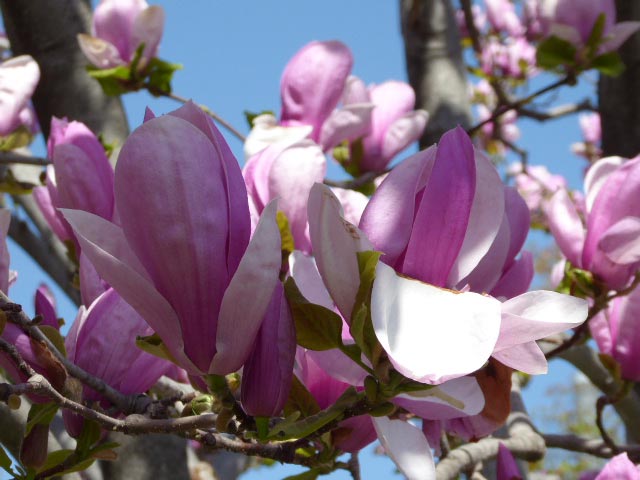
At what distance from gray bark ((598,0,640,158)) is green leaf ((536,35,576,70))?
0.40m

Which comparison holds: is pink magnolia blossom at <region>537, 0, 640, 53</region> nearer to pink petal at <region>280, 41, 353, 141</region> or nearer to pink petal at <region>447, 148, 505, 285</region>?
pink petal at <region>280, 41, 353, 141</region>

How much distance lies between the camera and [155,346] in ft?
1.84

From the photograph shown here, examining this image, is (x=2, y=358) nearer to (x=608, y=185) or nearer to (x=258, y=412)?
(x=258, y=412)

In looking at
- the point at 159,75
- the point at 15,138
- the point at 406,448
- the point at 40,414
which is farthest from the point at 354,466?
the point at 159,75

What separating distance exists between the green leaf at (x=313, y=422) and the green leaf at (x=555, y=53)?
1.07 meters

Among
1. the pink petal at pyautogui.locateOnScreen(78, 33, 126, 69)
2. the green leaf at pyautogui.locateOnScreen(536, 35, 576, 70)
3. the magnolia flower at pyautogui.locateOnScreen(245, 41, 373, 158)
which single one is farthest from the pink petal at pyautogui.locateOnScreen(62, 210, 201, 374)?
the green leaf at pyautogui.locateOnScreen(536, 35, 576, 70)

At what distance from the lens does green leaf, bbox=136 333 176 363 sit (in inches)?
22.0

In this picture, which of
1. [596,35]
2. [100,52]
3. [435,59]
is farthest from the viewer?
[435,59]

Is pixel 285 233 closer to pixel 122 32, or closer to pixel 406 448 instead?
pixel 406 448

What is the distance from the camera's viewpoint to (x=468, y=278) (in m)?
0.59

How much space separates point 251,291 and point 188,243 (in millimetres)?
47

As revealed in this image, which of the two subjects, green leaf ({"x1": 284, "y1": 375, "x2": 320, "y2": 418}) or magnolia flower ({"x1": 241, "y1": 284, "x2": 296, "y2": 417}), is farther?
green leaf ({"x1": 284, "y1": 375, "x2": 320, "y2": 418})

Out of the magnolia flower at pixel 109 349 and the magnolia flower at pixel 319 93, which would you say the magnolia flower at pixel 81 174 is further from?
the magnolia flower at pixel 319 93

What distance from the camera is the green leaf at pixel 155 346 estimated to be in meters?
0.56
